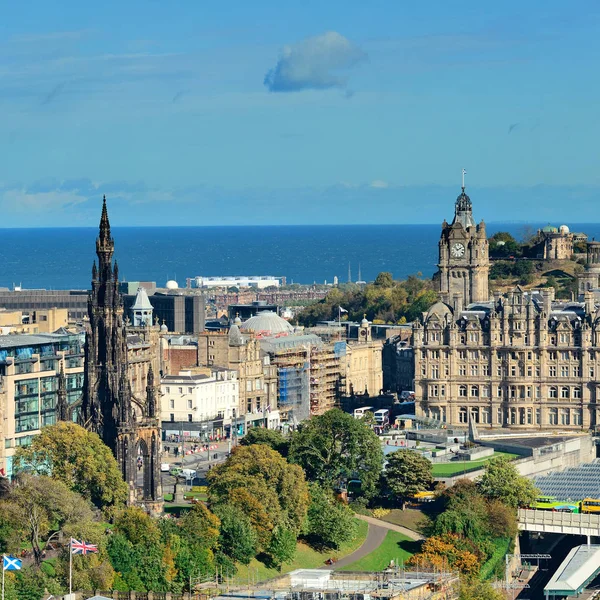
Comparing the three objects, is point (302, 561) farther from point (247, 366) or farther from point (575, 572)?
point (247, 366)

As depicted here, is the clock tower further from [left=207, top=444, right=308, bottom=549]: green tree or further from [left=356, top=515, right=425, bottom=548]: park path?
[left=207, top=444, right=308, bottom=549]: green tree

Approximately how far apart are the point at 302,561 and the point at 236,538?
7521 mm

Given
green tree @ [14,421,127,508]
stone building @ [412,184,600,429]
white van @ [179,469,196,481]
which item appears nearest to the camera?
green tree @ [14,421,127,508]

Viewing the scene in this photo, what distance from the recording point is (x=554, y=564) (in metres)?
138

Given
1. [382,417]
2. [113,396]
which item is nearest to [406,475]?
[113,396]

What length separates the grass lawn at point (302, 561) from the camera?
118750 millimetres

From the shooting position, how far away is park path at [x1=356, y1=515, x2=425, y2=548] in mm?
134500

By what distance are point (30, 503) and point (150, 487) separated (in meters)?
16.4

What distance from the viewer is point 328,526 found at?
12875cm

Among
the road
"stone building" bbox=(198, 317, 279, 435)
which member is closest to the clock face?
"stone building" bbox=(198, 317, 279, 435)

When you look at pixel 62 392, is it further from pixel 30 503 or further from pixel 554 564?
pixel 554 564

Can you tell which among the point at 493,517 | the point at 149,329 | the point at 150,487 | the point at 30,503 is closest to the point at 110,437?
the point at 150,487

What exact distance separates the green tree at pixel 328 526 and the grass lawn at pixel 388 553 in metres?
2.07

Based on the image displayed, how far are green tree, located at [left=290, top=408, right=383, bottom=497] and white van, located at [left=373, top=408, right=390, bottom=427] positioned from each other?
3446 centimetres
